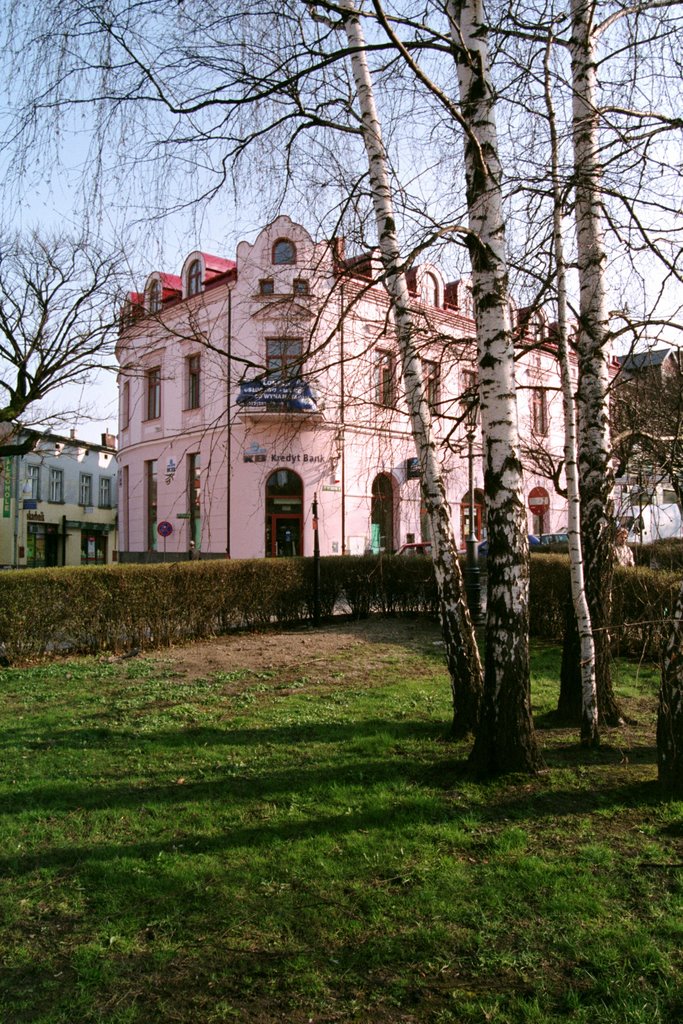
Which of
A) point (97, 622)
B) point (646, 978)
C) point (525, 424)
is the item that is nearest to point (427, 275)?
point (646, 978)

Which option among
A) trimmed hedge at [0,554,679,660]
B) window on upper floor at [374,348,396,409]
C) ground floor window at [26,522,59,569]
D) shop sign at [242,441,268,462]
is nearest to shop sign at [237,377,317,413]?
window on upper floor at [374,348,396,409]

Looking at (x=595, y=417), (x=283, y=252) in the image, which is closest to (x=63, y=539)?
(x=283, y=252)

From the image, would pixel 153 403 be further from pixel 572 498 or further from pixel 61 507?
pixel 572 498

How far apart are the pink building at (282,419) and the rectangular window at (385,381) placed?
17 mm

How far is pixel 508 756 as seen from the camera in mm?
4492

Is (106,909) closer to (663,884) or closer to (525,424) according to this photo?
(663,884)

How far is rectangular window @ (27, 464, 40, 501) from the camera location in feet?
141

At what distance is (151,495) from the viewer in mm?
31438

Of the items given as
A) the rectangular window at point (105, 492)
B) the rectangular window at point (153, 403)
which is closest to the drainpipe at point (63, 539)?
the rectangular window at point (105, 492)

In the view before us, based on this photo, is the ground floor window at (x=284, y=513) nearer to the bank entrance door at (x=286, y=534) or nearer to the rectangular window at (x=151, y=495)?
the bank entrance door at (x=286, y=534)

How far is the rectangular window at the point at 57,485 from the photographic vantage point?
4519cm

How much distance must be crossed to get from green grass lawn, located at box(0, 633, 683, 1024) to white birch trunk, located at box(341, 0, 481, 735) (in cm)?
48

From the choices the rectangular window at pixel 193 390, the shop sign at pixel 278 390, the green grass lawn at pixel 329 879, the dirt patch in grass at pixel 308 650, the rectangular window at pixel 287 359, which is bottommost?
the green grass lawn at pixel 329 879

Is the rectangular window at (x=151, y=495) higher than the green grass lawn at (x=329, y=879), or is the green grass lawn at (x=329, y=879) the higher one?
the rectangular window at (x=151, y=495)
